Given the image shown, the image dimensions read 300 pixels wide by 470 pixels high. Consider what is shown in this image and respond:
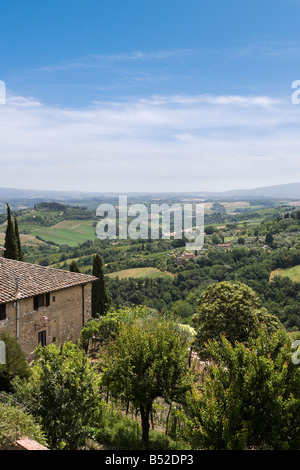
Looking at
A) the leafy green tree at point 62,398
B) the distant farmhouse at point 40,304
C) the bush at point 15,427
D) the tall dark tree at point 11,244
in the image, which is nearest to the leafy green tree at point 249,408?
the leafy green tree at point 62,398

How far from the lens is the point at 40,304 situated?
15.8 meters

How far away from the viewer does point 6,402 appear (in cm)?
953

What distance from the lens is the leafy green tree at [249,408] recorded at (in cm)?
797

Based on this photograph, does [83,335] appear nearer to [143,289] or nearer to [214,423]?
[214,423]

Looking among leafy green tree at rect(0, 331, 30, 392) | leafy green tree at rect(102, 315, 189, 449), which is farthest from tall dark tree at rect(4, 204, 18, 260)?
leafy green tree at rect(102, 315, 189, 449)

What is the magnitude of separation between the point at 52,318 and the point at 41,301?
110 cm

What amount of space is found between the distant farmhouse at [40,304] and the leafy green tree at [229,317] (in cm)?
608

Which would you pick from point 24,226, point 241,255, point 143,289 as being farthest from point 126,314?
point 24,226

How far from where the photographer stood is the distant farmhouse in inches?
568

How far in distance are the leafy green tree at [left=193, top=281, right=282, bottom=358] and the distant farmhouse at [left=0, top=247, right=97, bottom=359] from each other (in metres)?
6.08

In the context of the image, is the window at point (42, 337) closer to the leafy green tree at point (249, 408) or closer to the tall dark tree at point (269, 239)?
the leafy green tree at point (249, 408)
